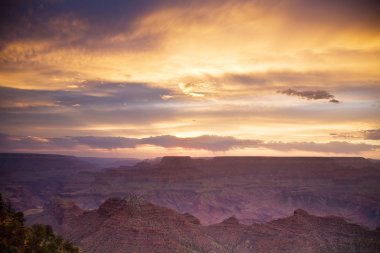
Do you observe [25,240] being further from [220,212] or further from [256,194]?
[256,194]

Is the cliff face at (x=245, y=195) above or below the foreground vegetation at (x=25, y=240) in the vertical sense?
below

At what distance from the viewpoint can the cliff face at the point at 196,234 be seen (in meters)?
80.7

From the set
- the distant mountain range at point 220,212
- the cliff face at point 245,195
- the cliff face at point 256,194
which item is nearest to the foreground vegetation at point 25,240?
the distant mountain range at point 220,212

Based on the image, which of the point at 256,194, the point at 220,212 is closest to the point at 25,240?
the point at 220,212

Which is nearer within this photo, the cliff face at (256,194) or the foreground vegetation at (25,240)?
the foreground vegetation at (25,240)

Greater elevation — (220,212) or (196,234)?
(196,234)

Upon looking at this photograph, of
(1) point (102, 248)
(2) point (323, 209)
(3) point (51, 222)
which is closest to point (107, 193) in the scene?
(3) point (51, 222)

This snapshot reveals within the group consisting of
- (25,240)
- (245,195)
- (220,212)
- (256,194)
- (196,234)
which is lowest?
(220,212)

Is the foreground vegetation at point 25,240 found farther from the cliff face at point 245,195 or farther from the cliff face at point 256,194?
the cliff face at point 245,195

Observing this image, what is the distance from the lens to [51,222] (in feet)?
371

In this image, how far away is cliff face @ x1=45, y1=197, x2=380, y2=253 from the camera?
265ft

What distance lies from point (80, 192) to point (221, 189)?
64.8m

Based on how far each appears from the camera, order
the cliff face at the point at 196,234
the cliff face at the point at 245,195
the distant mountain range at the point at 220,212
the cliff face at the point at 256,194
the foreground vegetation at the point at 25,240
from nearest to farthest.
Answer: the foreground vegetation at the point at 25,240, the cliff face at the point at 196,234, the distant mountain range at the point at 220,212, the cliff face at the point at 256,194, the cliff face at the point at 245,195

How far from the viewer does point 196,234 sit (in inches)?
3558
